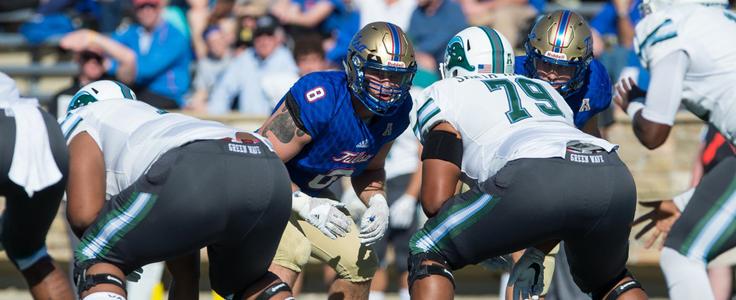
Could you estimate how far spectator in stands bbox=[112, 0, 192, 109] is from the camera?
9.55 metres

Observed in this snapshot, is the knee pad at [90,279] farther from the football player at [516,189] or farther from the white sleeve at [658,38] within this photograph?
the white sleeve at [658,38]

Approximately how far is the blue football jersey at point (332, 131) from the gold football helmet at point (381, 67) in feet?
0.37

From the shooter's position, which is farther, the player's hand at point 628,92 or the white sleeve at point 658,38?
the player's hand at point 628,92

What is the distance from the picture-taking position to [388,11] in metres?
10.5

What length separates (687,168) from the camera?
31.7 feet

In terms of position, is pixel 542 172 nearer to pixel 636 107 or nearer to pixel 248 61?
pixel 636 107

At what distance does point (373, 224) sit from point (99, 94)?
1.41 meters

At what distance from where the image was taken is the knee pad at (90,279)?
16.9 ft

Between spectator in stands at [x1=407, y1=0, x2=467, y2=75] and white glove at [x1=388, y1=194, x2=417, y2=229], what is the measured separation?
1801 mm

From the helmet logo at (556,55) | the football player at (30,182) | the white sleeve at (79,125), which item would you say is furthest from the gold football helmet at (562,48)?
the football player at (30,182)

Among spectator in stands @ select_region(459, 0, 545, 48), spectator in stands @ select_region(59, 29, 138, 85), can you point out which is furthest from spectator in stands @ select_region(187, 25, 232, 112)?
spectator in stands @ select_region(459, 0, 545, 48)

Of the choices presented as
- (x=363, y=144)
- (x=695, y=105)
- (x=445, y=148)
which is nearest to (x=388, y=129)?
(x=363, y=144)

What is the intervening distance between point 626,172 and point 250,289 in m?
1.67

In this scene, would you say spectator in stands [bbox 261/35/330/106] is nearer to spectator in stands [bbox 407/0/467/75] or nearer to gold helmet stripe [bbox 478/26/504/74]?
spectator in stands [bbox 407/0/467/75]
